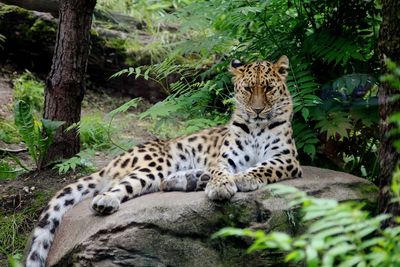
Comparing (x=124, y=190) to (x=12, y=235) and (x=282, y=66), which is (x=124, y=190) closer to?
(x=12, y=235)

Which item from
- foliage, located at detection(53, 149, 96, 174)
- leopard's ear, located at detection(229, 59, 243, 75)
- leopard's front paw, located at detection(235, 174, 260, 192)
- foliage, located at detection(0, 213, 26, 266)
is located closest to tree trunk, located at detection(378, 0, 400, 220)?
leopard's front paw, located at detection(235, 174, 260, 192)

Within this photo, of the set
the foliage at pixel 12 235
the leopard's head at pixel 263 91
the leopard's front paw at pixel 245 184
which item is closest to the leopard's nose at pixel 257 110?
the leopard's head at pixel 263 91

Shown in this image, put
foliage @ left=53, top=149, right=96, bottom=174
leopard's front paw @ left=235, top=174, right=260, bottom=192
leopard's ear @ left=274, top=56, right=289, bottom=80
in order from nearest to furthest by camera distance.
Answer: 1. leopard's front paw @ left=235, top=174, right=260, bottom=192
2. leopard's ear @ left=274, top=56, right=289, bottom=80
3. foliage @ left=53, top=149, right=96, bottom=174

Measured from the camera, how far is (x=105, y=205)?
6.60 metres

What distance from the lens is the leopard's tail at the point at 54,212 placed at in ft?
22.3

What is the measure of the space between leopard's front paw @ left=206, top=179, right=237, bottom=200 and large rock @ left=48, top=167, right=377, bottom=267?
0.23 ft

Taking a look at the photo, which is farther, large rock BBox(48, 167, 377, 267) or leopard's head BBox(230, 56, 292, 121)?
leopard's head BBox(230, 56, 292, 121)

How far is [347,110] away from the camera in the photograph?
813 cm

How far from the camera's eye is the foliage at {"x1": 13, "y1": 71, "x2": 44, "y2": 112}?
13016 mm

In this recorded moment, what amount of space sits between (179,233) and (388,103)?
7.20 feet

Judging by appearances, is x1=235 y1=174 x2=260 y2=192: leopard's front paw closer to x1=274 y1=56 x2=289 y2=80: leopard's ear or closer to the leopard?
the leopard

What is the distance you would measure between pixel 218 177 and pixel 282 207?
71cm

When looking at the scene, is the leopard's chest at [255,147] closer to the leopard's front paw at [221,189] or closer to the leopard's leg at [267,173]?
the leopard's leg at [267,173]

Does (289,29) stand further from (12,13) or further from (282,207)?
(12,13)
